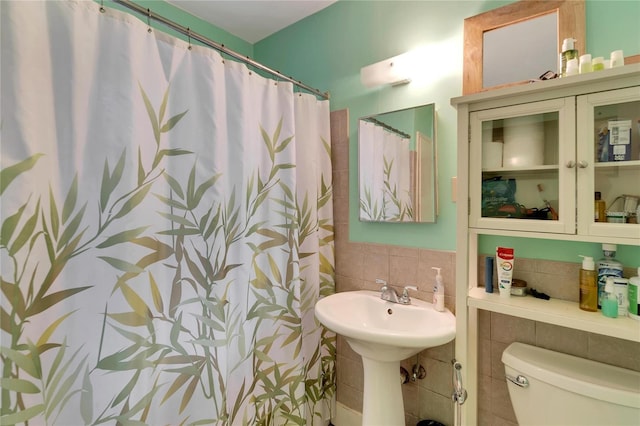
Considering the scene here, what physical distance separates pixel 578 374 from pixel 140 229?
59.4 inches

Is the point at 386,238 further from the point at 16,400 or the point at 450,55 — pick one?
the point at 16,400

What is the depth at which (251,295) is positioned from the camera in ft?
4.39

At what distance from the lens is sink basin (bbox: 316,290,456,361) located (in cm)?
106

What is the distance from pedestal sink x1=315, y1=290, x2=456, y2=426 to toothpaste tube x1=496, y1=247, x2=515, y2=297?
0.24 meters

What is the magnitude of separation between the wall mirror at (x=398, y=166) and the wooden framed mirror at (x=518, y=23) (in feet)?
0.71

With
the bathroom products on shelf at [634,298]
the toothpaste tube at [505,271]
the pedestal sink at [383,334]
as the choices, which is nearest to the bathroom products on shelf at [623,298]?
the bathroom products on shelf at [634,298]

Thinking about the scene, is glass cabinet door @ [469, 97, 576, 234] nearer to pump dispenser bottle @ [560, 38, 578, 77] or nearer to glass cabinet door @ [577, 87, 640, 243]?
glass cabinet door @ [577, 87, 640, 243]

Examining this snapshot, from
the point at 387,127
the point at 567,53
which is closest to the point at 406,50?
the point at 387,127

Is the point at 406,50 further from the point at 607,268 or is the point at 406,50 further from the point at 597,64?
the point at 607,268

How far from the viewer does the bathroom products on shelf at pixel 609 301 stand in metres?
0.87

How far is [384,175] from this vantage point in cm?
158

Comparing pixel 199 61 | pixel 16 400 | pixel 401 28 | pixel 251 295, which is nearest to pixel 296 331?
pixel 251 295

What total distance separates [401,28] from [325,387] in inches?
80.2

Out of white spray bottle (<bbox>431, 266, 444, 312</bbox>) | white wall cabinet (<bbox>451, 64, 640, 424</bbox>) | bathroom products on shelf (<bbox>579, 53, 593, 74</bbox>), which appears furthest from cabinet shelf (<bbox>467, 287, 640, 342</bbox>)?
bathroom products on shelf (<bbox>579, 53, 593, 74</bbox>)
